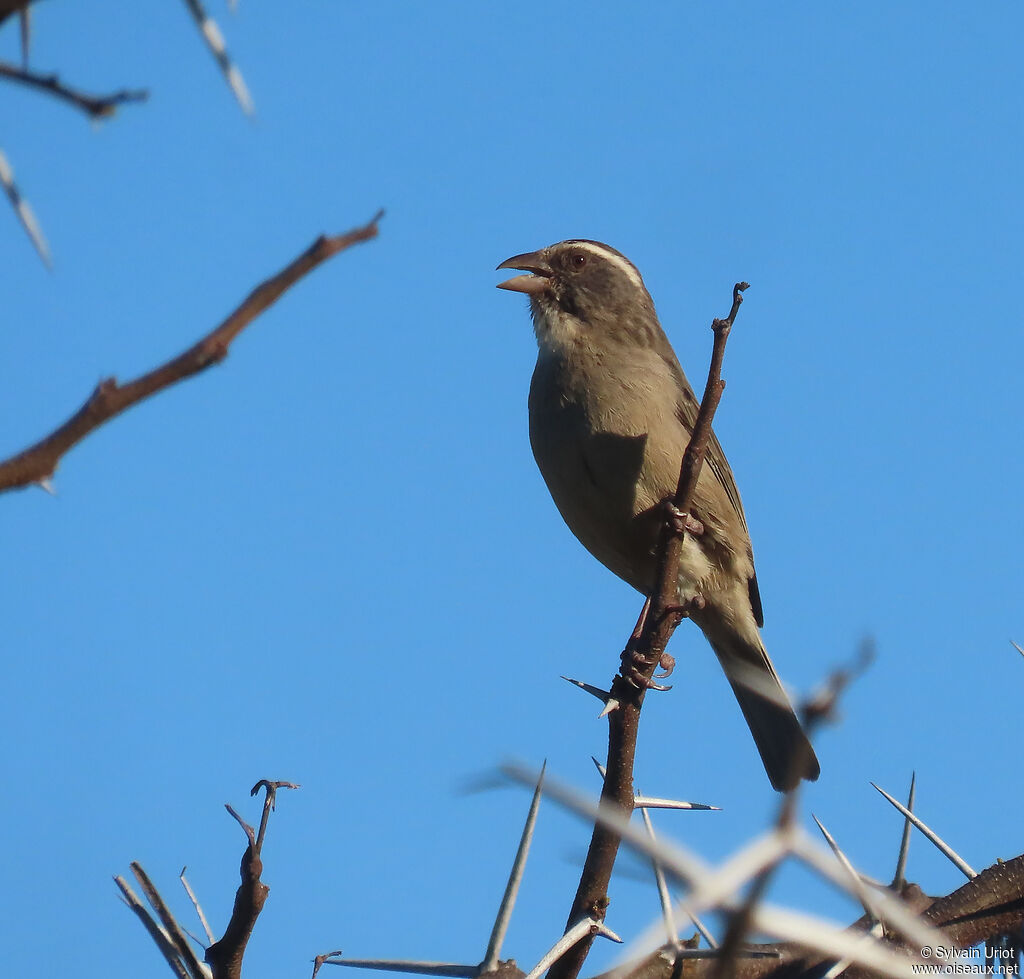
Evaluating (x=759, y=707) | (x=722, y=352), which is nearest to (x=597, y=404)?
(x=759, y=707)

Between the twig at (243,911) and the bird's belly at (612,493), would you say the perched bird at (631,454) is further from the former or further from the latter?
the twig at (243,911)

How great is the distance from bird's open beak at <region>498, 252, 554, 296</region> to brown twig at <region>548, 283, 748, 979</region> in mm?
3011

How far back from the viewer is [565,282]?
7344 millimetres

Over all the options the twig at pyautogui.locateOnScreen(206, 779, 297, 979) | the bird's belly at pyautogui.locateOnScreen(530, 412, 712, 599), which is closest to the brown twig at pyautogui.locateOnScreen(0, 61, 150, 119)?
the twig at pyautogui.locateOnScreen(206, 779, 297, 979)

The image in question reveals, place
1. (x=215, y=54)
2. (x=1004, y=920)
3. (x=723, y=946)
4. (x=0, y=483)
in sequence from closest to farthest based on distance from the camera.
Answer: (x=723, y=946) → (x=0, y=483) → (x=215, y=54) → (x=1004, y=920)

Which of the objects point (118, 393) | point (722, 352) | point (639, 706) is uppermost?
point (722, 352)

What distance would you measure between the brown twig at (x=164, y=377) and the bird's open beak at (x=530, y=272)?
20.0 feet

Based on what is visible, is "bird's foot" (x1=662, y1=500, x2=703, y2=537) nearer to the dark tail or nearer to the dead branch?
the dead branch

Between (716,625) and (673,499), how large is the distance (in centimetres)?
329

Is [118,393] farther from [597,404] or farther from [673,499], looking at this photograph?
[597,404]

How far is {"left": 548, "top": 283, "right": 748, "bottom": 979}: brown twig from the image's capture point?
325 centimetres

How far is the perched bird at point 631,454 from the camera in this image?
6.24 metres

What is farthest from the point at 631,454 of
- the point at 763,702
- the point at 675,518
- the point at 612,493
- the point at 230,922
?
the point at 230,922

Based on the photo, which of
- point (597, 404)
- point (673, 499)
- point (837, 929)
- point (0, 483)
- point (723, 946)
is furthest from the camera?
point (597, 404)
